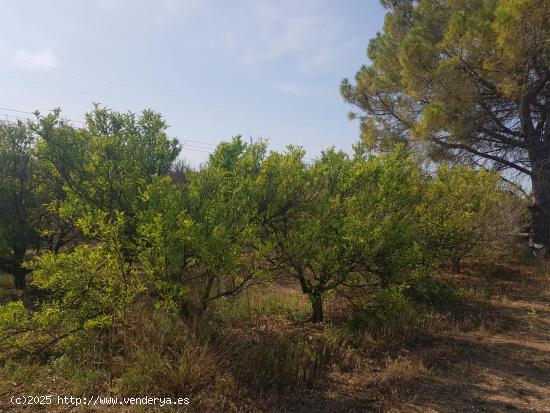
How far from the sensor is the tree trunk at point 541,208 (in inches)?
465

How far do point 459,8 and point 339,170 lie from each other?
7814 mm

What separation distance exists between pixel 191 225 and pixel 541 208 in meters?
11.9

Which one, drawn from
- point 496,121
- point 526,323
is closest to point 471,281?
point 526,323

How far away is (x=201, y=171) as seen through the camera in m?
4.45

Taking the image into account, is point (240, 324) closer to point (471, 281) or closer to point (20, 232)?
point (20, 232)

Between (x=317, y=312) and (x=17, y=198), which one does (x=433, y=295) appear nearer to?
(x=317, y=312)

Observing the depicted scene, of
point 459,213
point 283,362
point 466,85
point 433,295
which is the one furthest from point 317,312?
point 466,85

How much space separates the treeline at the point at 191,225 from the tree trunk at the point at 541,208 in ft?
24.2

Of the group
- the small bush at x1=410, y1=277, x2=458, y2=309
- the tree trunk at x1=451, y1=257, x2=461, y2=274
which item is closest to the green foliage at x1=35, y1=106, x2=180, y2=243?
the small bush at x1=410, y1=277, x2=458, y2=309

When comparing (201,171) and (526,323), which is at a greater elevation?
(201,171)

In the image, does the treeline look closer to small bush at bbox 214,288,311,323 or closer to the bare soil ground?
small bush at bbox 214,288,311,323

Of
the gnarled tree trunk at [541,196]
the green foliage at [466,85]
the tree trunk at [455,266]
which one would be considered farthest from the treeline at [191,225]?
the gnarled tree trunk at [541,196]

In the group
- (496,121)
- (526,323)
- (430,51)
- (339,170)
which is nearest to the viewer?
(339,170)

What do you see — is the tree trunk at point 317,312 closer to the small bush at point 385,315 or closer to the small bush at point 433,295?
the small bush at point 385,315
